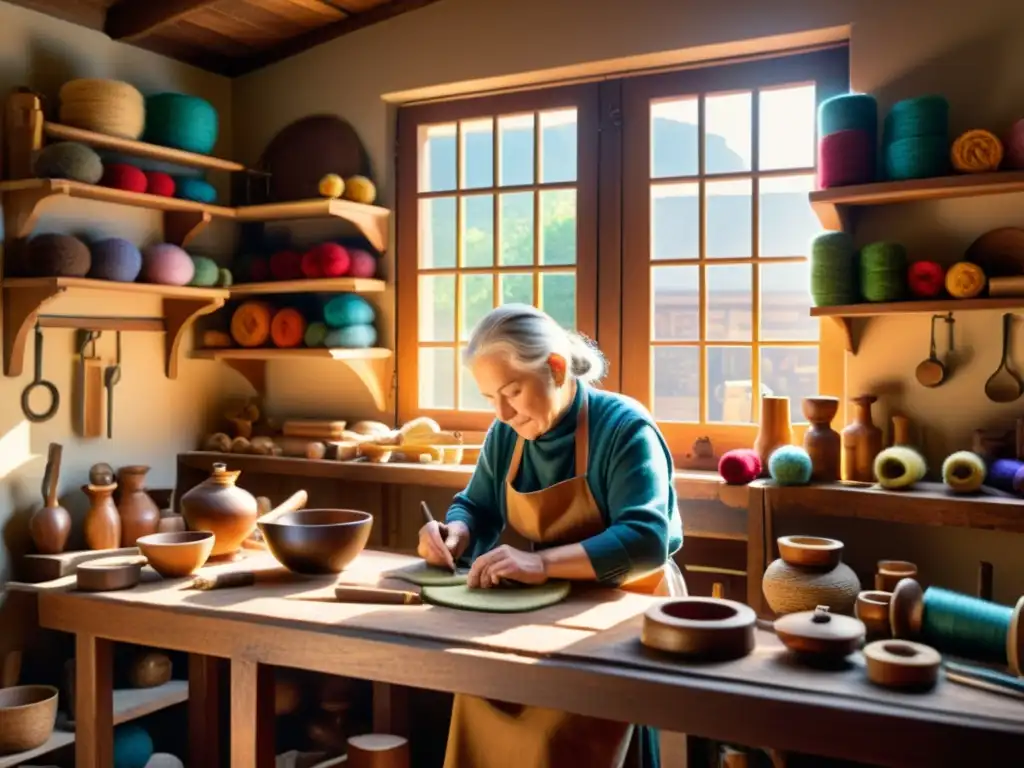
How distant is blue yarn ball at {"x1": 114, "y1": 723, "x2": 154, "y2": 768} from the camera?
127 inches

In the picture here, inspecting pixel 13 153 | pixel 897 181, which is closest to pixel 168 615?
pixel 13 153

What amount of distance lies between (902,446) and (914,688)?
4.97 ft

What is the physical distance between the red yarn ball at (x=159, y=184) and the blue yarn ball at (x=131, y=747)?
1.90m

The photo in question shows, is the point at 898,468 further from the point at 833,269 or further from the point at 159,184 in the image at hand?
the point at 159,184

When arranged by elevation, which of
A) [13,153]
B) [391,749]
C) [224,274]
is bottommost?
[391,749]

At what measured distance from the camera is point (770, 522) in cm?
299

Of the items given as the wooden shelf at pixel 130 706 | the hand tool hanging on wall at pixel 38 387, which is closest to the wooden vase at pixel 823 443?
the wooden shelf at pixel 130 706

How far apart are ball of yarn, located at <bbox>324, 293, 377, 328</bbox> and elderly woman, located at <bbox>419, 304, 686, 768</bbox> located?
1385 mm

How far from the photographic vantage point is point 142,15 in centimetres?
367

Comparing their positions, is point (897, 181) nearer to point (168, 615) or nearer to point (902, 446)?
point (902, 446)

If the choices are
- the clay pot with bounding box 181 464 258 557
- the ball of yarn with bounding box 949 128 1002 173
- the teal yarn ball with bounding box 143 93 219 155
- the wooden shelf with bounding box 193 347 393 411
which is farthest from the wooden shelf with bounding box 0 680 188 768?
the ball of yarn with bounding box 949 128 1002 173

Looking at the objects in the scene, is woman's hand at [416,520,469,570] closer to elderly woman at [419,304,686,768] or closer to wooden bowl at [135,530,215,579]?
elderly woman at [419,304,686,768]

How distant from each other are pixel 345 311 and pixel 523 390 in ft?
5.50

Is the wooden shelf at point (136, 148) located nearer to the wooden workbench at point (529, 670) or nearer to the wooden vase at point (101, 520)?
the wooden vase at point (101, 520)
